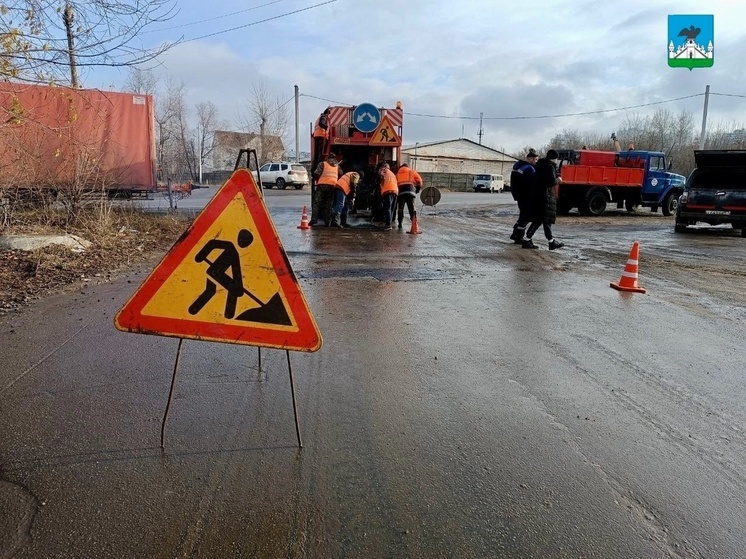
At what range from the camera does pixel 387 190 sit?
516 inches

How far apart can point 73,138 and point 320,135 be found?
652 cm

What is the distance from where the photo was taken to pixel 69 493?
2465 millimetres

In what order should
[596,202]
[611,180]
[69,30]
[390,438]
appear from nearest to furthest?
[390,438]
[69,30]
[611,180]
[596,202]

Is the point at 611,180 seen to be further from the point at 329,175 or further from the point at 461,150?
the point at 461,150

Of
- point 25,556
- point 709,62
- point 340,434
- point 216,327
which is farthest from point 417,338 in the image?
point 709,62

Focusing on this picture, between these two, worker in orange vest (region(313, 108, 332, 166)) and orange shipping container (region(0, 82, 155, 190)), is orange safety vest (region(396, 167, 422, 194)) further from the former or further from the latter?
orange shipping container (region(0, 82, 155, 190))

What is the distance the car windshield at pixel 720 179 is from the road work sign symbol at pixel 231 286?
618 inches

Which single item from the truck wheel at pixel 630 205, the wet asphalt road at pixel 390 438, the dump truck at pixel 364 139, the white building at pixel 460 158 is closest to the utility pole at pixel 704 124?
the truck wheel at pixel 630 205

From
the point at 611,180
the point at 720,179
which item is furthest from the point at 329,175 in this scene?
the point at 611,180

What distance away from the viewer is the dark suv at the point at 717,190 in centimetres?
1447

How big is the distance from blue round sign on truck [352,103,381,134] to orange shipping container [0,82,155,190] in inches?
226

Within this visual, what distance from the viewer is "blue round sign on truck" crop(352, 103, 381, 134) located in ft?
45.1

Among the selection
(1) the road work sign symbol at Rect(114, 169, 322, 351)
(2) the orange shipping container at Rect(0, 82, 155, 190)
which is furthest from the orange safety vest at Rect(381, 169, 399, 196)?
(1) the road work sign symbol at Rect(114, 169, 322, 351)

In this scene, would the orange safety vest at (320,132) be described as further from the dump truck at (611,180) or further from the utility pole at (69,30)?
the dump truck at (611,180)
